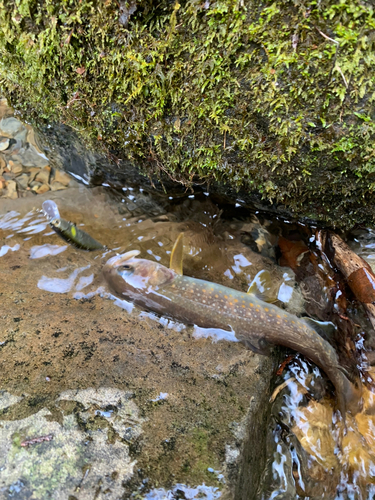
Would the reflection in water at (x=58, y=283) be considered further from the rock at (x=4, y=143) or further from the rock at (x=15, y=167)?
the rock at (x=4, y=143)

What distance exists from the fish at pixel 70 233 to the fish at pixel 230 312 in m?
0.54

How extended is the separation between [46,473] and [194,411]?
41.2 inches

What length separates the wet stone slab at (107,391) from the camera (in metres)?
2.03

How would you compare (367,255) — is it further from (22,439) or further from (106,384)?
(22,439)

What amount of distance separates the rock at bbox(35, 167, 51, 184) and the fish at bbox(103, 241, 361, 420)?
6.80ft

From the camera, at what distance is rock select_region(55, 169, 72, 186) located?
442 centimetres

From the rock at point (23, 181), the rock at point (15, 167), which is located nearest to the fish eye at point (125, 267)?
the rock at point (23, 181)

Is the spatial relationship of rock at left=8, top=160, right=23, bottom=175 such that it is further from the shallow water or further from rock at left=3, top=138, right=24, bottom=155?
the shallow water

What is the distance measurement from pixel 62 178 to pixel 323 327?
3.82 metres

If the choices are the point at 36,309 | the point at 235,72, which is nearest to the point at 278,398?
the point at 36,309

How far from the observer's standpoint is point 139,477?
2043 millimetres

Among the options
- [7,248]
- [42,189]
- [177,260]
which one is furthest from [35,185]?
[177,260]

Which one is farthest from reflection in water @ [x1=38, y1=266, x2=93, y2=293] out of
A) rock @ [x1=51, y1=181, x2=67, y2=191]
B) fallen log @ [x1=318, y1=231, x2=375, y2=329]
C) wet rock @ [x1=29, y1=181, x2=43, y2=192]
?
fallen log @ [x1=318, y1=231, x2=375, y2=329]

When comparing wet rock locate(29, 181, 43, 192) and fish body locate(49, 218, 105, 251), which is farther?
wet rock locate(29, 181, 43, 192)
